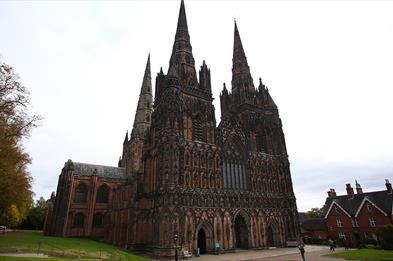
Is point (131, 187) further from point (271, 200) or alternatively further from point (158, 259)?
point (271, 200)

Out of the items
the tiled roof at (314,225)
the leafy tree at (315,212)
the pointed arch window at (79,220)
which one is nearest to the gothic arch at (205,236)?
the pointed arch window at (79,220)

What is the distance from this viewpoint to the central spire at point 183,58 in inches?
1463

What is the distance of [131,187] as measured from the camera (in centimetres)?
3541

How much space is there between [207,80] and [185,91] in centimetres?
503

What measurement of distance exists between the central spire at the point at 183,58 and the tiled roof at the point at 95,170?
28.3m

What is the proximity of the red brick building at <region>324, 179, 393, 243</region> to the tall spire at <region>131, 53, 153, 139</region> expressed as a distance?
41926mm

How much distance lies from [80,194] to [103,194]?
Answer: 434 cm

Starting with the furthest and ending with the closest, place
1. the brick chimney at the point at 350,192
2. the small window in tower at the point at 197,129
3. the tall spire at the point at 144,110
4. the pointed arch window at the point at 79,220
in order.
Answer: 1. the tall spire at the point at 144,110
2. the pointed arch window at the point at 79,220
3. the brick chimney at the point at 350,192
4. the small window in tower at the point at 197,129

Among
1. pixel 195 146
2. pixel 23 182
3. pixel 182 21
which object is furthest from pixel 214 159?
pixel 182 21

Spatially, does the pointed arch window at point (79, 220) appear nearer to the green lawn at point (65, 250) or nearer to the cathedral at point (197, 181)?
the cathedral at point (197, 181)

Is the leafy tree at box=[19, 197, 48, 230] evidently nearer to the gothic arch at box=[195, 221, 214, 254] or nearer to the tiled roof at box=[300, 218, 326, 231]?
the gothic arch at box=[195, 221, 214, 254]

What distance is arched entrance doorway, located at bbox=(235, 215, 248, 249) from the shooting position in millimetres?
32469

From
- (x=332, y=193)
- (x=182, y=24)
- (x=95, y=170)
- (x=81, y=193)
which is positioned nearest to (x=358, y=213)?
(x=332, y=193)

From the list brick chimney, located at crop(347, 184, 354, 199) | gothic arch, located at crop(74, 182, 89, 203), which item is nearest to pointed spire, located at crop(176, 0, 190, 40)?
gothic arch, located at crop(74, 182, 89, 203)
